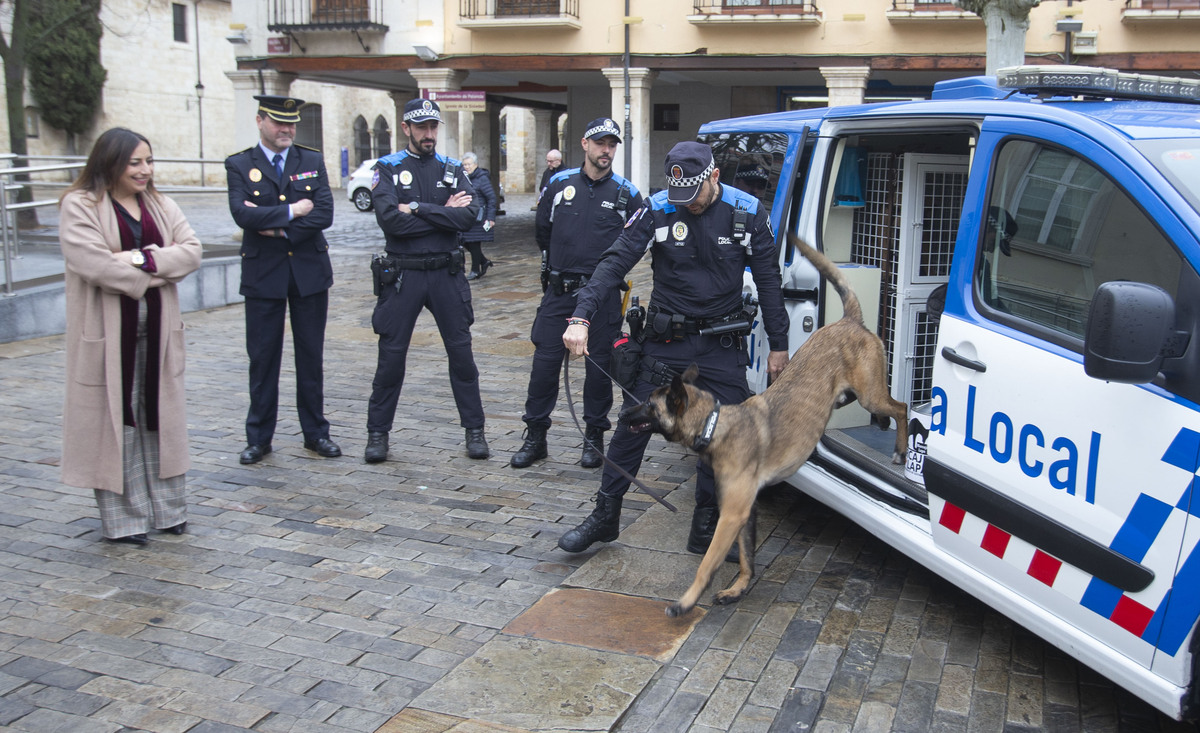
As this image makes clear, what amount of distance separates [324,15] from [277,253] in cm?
1758

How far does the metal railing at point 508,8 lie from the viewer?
68.4 feet

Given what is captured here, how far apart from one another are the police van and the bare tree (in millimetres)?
5402

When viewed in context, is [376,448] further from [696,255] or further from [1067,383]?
[1067,383]

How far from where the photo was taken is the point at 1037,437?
3.19 metres

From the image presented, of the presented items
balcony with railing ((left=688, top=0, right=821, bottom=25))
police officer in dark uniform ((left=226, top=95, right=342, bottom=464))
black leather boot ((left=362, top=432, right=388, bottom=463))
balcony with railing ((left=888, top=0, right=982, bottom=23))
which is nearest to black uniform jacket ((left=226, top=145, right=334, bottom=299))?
police officer in dark uniform ((left=226, top=95, right=342, bottom=464))

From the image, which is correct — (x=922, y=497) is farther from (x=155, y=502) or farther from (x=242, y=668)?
(x=155, y=502)

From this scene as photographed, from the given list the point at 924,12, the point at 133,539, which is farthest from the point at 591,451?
the point at 924,12

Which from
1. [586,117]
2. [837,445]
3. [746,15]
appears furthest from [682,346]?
[586,117]

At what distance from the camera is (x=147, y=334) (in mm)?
4738

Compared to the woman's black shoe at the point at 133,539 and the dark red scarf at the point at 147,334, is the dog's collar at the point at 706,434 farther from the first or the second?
the woman's black shoe at the point at 133,539

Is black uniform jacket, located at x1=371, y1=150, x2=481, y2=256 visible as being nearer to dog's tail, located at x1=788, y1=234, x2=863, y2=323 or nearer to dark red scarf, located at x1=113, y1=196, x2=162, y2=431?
dark red scarf, located at x1=113, y1=196, x2=162, y2=431

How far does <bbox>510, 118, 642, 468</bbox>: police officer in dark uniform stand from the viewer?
6.02m

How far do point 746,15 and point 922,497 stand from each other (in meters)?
17.0

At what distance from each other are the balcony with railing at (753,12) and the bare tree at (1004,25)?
9758mm
